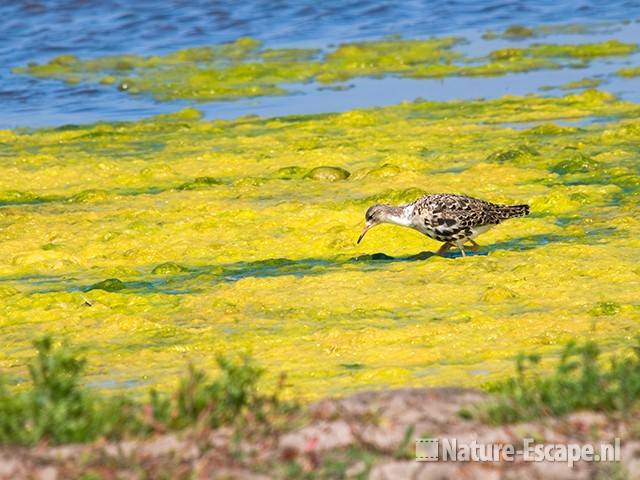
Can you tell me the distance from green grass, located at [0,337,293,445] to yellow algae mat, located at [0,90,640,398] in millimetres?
2019

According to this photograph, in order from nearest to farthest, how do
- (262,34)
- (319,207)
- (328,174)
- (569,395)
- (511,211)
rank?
(569,395) < (511,211) < (319,207) < (328,174) < (262,34)

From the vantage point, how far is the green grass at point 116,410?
19.9ft

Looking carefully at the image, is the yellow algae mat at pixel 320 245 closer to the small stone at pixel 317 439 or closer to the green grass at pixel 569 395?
the green grass at pixel 569 395

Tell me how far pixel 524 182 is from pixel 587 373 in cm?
736

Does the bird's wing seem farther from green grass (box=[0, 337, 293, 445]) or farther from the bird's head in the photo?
green grass (box=[0, 337, 293, 445])

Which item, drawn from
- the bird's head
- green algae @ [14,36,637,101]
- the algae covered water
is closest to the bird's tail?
the algae covered water

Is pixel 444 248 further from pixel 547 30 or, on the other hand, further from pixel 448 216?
pixel 547 30

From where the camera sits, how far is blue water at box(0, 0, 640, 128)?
18.8 meters

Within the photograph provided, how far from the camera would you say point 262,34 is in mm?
24922

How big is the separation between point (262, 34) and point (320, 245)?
43.9 feet

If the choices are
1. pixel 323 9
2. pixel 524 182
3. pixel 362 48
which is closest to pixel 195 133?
pixel 524 182

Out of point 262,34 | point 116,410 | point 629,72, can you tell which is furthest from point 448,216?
point 262,34

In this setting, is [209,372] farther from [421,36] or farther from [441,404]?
[421,36]

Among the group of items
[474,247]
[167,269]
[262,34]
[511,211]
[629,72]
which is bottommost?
[474,247]
